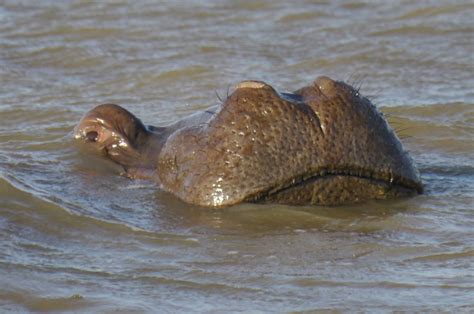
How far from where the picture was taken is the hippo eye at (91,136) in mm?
6695

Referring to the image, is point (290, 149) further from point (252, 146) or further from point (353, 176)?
point (353, 176)

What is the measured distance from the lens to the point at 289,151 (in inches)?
211

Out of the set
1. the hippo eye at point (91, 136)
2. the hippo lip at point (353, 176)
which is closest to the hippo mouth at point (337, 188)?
the hippo lip at point (353, 176)

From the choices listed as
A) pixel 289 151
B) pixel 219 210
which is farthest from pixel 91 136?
pixel 289 151

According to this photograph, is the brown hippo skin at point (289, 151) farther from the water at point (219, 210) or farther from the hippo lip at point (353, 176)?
the water at point (219, 210)

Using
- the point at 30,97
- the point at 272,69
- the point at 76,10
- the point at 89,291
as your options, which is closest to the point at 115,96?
the point at 30,97

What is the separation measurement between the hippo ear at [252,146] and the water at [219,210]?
155mm

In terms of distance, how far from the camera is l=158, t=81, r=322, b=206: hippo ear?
534cm

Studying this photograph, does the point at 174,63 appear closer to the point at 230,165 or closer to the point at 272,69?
the point at 272,69

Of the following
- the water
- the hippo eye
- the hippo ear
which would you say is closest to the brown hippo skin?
the hippo ear

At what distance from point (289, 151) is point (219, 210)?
0.48 meters

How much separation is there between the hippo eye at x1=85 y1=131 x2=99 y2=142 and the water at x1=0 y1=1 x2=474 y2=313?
4.6 inches

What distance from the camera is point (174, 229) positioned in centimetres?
565

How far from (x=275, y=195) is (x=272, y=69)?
4926mm
